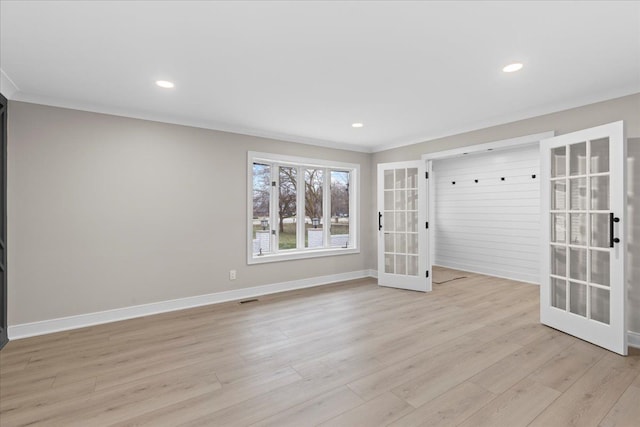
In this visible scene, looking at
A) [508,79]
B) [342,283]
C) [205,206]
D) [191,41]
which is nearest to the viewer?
[191,41]

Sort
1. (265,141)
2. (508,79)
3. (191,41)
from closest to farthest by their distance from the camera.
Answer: (191,41), (508,79), (265,141)

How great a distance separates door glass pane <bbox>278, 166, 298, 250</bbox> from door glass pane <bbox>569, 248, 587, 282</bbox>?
11.9 ft

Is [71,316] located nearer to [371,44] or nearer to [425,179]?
[371,44]

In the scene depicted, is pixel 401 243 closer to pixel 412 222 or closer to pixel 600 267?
pixel 412 222

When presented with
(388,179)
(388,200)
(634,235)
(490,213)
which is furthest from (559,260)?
(490,213)

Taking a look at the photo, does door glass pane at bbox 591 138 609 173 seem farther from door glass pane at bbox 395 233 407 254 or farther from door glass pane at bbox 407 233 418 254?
door glass pane at bbox 395 233 407 254

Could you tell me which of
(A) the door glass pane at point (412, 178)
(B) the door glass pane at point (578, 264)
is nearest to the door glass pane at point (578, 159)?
(B) the door glass pane at point (578, 264)

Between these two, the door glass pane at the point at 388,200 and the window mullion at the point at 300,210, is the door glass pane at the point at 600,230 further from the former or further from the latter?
the window mullion at the point at 300,210

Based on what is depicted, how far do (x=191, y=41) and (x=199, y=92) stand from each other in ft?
3.18

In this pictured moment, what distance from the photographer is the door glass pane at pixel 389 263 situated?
506 cm

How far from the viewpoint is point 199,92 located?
3.04 metres

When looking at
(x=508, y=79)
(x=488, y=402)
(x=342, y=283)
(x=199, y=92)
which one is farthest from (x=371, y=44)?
→ (x=342, y=283)

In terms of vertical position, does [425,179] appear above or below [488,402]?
above

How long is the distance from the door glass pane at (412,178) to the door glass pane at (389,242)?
0.89m
